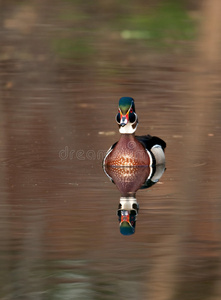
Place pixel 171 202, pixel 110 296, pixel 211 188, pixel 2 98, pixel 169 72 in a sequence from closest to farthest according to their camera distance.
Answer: pixel 110 296, pixel 171 202, pixel 211 188, pixel 2 98, pixel 169 72

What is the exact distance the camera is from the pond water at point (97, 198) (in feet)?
27.1

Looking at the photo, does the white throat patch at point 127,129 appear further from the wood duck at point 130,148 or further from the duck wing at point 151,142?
the duck wing at point 151,142

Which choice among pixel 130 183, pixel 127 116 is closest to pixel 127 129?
pixel 127 116

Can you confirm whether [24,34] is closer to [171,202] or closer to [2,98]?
[2,98]

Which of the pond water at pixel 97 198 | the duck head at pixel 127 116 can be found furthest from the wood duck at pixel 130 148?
the pond water at pixel 97 198

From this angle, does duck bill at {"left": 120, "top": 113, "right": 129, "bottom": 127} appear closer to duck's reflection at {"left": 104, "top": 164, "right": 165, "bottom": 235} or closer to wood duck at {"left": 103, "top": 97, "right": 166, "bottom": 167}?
wood duck at {"left": 103, "top": 97, "right": 166, "bottom": 167}

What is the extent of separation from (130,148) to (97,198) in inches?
88.7

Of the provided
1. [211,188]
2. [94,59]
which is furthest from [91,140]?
[94,59]

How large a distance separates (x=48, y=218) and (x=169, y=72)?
1257 centimetres

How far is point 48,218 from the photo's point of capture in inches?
404
